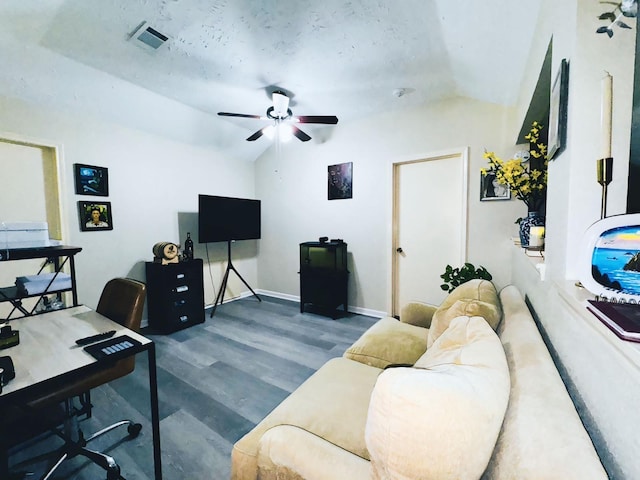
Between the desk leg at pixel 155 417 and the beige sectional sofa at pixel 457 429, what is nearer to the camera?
the beige sectional sofa at pixel 457 429

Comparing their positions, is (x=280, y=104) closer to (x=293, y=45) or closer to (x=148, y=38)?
(x=293, y=45)

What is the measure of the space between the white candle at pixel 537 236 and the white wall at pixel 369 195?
145cm

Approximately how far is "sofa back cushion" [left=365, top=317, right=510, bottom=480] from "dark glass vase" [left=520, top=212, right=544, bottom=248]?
1395 millimetres

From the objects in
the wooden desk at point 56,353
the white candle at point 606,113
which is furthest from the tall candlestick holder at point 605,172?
the wooden desk at point 56,353

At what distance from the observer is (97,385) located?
151 cm

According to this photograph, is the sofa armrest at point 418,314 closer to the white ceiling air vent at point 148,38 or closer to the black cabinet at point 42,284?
the black cabinet at point 42,284

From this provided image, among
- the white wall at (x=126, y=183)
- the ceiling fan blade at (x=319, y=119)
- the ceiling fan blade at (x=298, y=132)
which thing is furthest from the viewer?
the ceiling fan blade at (x=298, y=132)

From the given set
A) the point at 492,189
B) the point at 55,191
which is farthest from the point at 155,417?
the point at 492,189

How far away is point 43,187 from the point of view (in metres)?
2.78

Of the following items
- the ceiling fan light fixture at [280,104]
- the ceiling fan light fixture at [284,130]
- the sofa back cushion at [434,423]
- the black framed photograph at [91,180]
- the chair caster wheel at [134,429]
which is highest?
the ceiling fan light fixture at [280,104]

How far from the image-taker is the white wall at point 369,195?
2.98 metres

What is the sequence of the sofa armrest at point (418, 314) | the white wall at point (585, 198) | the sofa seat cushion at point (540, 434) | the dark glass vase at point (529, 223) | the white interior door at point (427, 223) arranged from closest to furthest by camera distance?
1. the sofa seat cushion at point (540, 434)
2. the white wall at point (585, 198)
3. the dark glass vase at point (529, 223)
4. the sofa armrest at point (418, 314)
5. the white interior door at point (427, 223)

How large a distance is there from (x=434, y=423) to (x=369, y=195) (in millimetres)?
3291

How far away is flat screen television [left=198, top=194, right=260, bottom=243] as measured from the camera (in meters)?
3.70
